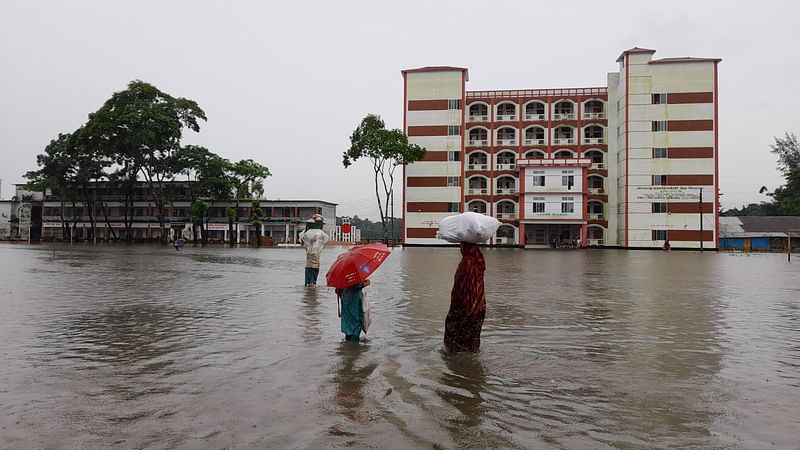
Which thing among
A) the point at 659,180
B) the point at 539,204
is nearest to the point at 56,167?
the point at 539,204

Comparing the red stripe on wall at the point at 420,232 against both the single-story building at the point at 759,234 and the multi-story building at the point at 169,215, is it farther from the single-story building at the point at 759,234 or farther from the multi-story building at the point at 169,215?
the single-story building at the point at 759,234

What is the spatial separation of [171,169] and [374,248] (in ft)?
183

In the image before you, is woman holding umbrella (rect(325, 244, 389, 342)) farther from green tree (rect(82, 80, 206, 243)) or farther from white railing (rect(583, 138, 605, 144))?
white railing (rect(583, 138, 605, 144))

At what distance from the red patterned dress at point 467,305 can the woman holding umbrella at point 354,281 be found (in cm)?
91

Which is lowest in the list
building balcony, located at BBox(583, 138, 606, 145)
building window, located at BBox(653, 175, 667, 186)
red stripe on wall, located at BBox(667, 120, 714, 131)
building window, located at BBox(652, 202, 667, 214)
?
building window, located at BBox(652, 202, 667, 214)

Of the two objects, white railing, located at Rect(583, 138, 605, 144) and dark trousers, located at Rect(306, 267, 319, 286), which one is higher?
white railing, located at Rect(583, 138, 605, 144)

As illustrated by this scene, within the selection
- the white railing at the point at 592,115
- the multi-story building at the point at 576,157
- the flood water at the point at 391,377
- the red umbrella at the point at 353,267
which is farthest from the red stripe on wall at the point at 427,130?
the red umbrella at the point at 353,267

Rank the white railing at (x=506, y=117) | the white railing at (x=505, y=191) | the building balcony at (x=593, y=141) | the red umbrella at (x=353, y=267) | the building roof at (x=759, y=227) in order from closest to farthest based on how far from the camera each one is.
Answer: the red umbrella at (x=353, y=267) → the building balcony at (x=593, y=141) → the white railing at (x=505, y=191) → the white railing at (x=506, y=117) → the building roof at (x=759, y=227)

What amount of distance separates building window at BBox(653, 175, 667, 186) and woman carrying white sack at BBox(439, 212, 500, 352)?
5176 centimetres

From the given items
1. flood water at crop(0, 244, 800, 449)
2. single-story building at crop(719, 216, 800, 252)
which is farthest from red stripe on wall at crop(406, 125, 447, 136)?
Answer: flood water at crop(0, 244, 800, 449)

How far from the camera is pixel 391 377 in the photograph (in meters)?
4.83

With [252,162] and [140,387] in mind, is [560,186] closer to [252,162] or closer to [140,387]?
[252,162]

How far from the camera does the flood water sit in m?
3.49

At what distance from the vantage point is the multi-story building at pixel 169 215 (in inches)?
2685
